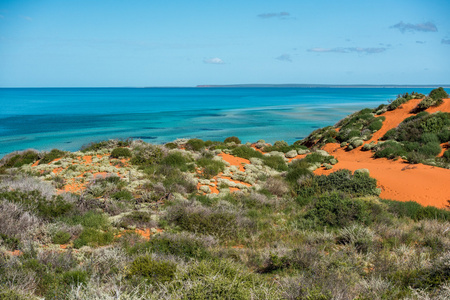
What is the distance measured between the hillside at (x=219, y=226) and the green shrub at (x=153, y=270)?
0.02 metres

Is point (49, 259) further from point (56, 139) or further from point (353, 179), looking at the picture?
point (56, 139)

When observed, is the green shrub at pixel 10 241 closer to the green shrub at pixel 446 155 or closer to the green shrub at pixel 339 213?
the green shrub at pixel 339 213

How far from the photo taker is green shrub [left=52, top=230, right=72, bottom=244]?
24.2 feet

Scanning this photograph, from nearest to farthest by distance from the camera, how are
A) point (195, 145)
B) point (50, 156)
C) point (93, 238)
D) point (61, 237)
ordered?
point (61, 237) → point (93, 238) → point (50, 156) → point (195, 145)

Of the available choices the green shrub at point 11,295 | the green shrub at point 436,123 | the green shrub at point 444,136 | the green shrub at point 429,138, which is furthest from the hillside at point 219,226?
the green shrub at point 436,123

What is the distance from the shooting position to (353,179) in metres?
13.1

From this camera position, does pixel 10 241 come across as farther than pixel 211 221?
No

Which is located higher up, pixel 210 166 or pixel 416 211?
pixel 210 166

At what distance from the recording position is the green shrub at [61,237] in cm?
738

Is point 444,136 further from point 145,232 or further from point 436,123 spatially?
point 145,232

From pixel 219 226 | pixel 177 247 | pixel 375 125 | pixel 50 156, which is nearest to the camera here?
pixel 177 247

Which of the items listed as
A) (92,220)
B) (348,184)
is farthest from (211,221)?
(348,184)

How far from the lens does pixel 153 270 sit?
5.26 m

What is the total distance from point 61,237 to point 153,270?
3.42 metres
